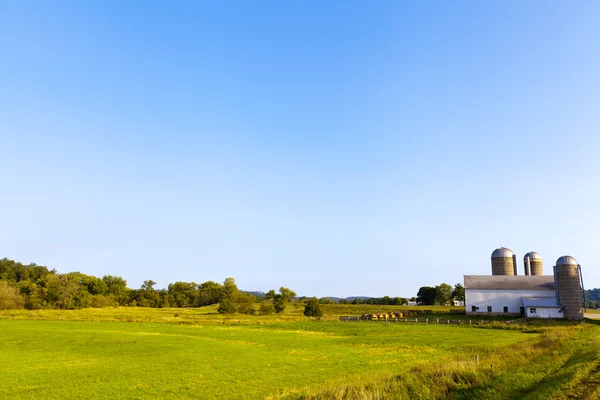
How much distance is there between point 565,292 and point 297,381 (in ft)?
259

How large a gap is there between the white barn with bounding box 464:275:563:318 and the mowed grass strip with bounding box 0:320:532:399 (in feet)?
148

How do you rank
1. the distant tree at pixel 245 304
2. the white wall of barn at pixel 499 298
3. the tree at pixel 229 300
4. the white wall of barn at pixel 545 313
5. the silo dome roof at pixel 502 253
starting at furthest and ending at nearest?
1. the distant tree at pixel 245 304
2. the tree at pixel 229 300
3. the silo dome roof at pixel 502 253
4. the white wall of barn at pixel 499 298
5. the white wall of barn at pixel 545 313

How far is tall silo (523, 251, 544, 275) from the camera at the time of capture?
106375 mm

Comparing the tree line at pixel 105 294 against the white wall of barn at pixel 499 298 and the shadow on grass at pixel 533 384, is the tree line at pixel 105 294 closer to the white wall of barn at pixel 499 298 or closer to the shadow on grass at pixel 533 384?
the white wall of barn at pixel 499 298

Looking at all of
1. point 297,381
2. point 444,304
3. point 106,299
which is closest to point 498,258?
point 444,304

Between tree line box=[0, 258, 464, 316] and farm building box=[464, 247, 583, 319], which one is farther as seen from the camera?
tree line box=[0, 258, 464, 316]

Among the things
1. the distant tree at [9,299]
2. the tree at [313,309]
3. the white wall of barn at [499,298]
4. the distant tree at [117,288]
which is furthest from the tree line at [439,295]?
the distant tree at [9,299]

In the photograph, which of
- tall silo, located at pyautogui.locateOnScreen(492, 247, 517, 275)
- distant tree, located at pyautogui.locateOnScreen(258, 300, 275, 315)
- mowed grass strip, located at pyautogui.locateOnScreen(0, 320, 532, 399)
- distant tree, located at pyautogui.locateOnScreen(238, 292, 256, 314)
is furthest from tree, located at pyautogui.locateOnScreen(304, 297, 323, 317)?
mowed grass strip, located at pyautogui.locateOnScreen(0, 320, 532, 399)

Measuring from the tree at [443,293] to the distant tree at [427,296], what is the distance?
5.05 feet

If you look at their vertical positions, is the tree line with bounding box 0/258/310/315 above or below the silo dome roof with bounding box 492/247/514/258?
below

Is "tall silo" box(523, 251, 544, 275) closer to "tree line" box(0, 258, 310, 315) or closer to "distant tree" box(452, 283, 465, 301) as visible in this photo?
"distant tree" box(452, 283, 465, 301)

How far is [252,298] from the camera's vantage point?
13212 centimetres

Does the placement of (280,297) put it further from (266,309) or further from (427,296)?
(427,296)

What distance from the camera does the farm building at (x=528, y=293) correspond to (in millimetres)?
81250
